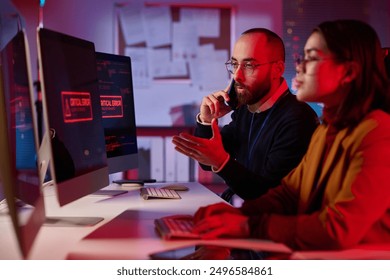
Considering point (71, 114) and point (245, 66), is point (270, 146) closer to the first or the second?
point (245, 66)

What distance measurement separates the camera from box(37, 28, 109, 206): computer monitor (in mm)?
1240

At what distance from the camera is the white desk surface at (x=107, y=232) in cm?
115

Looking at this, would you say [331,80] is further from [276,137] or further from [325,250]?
[276,137]

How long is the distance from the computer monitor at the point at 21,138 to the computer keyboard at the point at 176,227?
0.29m

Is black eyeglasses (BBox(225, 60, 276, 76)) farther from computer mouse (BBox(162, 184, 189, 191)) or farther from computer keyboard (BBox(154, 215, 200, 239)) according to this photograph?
computer keyboard (BBox(154, 215, 200, 239))

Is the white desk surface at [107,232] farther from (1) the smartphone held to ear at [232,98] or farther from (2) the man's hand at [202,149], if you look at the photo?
(1) the smartphone held to ear at [232,98]

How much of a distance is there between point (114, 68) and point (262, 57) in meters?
0.56

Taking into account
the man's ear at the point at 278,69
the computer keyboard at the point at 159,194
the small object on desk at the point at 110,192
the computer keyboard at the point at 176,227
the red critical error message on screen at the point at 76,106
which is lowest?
the small object on desk at the point at 110,192

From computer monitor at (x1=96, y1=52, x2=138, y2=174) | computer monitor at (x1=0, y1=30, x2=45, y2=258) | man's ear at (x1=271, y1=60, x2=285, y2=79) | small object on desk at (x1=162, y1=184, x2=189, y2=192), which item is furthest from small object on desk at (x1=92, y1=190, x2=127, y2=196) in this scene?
man's ear at (x1=271, y1=60, x2=285, y2=79)

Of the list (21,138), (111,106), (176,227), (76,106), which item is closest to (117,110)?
(111,106)

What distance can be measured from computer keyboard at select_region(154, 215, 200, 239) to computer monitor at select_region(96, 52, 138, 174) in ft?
2.33

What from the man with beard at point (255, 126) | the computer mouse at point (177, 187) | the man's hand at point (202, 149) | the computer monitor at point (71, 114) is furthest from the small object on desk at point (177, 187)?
the computer monitor at point (71, 114)

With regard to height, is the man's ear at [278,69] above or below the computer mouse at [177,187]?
above
